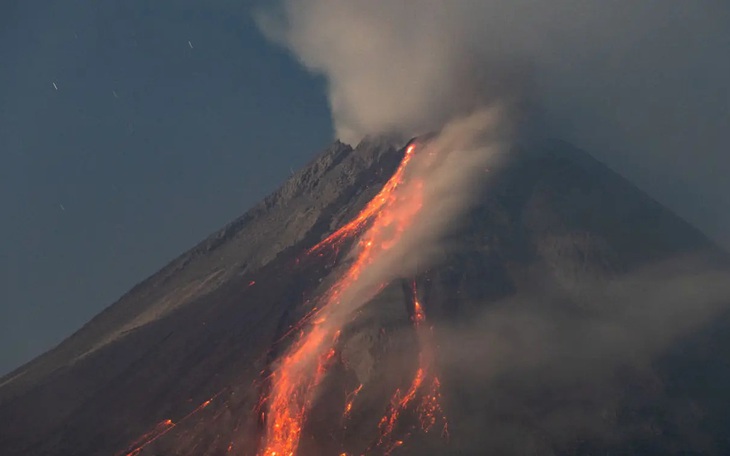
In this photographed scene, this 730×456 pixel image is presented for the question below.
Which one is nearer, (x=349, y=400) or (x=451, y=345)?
(x=349, y=400)

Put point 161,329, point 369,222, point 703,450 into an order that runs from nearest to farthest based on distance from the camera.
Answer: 1. point 703,450
2. point 161,329
3. point 369,222

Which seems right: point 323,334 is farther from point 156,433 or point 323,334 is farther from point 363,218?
point 363,218

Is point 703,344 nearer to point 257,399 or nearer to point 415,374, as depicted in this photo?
point 415,374

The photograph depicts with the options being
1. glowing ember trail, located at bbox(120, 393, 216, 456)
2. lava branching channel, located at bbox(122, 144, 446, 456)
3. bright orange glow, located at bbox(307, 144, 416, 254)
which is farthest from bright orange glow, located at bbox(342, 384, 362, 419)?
bright orange glow, located at bbox(307, 144, 416, 254)

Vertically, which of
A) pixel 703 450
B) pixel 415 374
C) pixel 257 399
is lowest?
pixel 703 450

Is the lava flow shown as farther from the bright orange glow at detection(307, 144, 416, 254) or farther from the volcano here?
the bright orange glow at detection(307, 144, 416, 254)

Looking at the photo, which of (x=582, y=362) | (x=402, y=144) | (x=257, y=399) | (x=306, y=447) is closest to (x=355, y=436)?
(x=306, y=447)

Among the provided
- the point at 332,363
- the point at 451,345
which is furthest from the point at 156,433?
the point at 451,345
